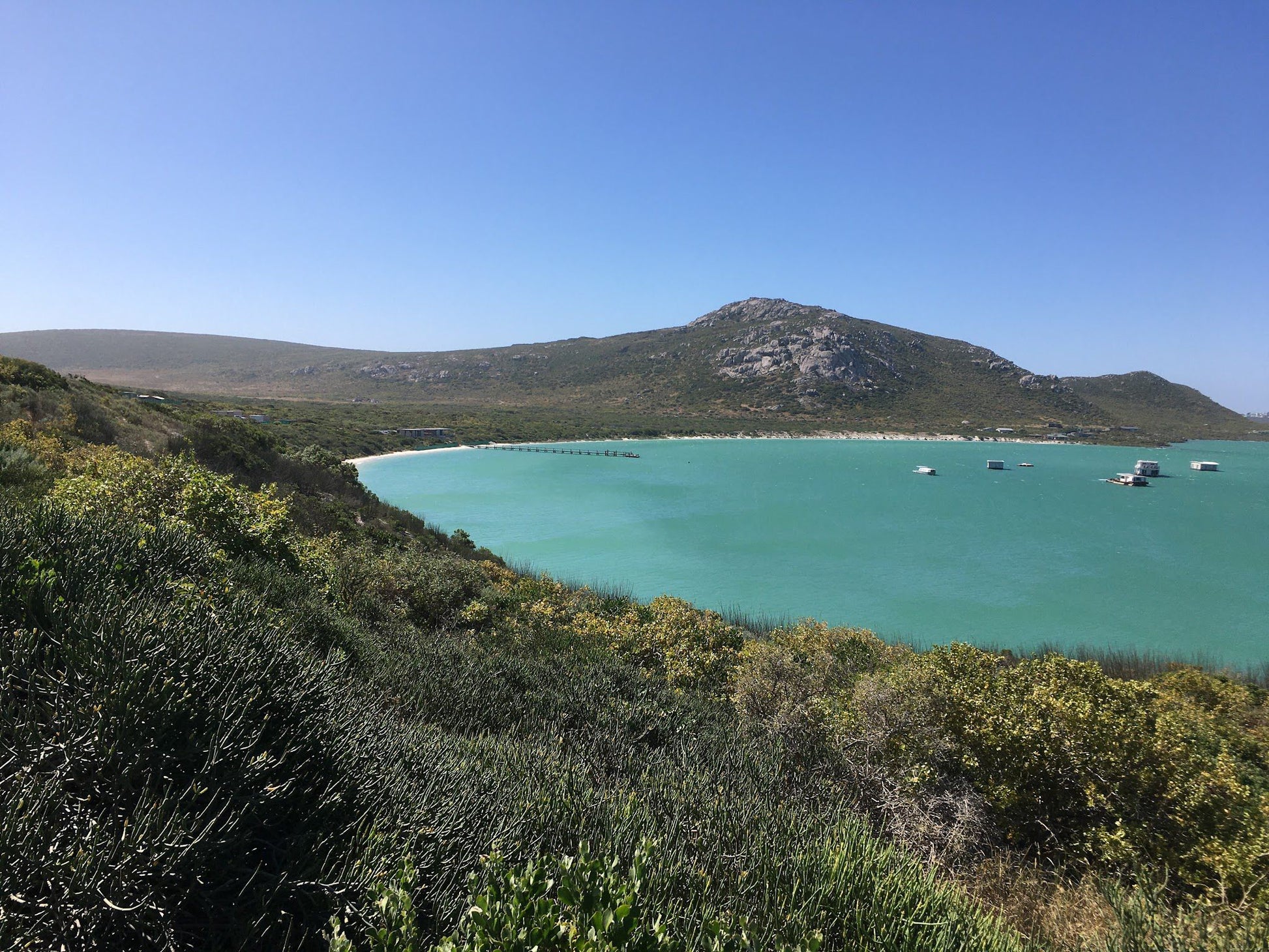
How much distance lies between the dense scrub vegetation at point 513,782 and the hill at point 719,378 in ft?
346

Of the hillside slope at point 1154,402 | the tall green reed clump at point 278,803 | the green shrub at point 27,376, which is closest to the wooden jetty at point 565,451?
the green shrub at point 27,376

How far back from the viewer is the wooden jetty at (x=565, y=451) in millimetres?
73250

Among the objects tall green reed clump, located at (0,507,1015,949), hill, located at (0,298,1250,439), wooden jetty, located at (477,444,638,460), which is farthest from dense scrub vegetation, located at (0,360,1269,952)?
hill, located at (0,298,1250,439)

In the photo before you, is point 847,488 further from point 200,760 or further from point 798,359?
point 798,359

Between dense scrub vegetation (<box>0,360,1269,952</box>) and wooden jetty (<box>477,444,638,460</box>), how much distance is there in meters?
62.9

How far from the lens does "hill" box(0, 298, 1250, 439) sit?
4604 inches

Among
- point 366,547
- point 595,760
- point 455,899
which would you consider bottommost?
point 366,547

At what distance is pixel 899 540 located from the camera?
3541cm

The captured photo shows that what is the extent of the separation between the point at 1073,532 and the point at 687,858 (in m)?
45.0

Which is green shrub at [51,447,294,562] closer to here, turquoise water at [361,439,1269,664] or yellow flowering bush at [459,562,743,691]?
yellow flowering bush at [459,562,743,691]

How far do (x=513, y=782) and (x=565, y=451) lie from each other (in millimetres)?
72474

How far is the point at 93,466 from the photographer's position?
10773 millimetres

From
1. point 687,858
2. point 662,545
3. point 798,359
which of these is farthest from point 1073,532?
point 798,359

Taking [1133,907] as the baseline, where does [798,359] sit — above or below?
above
